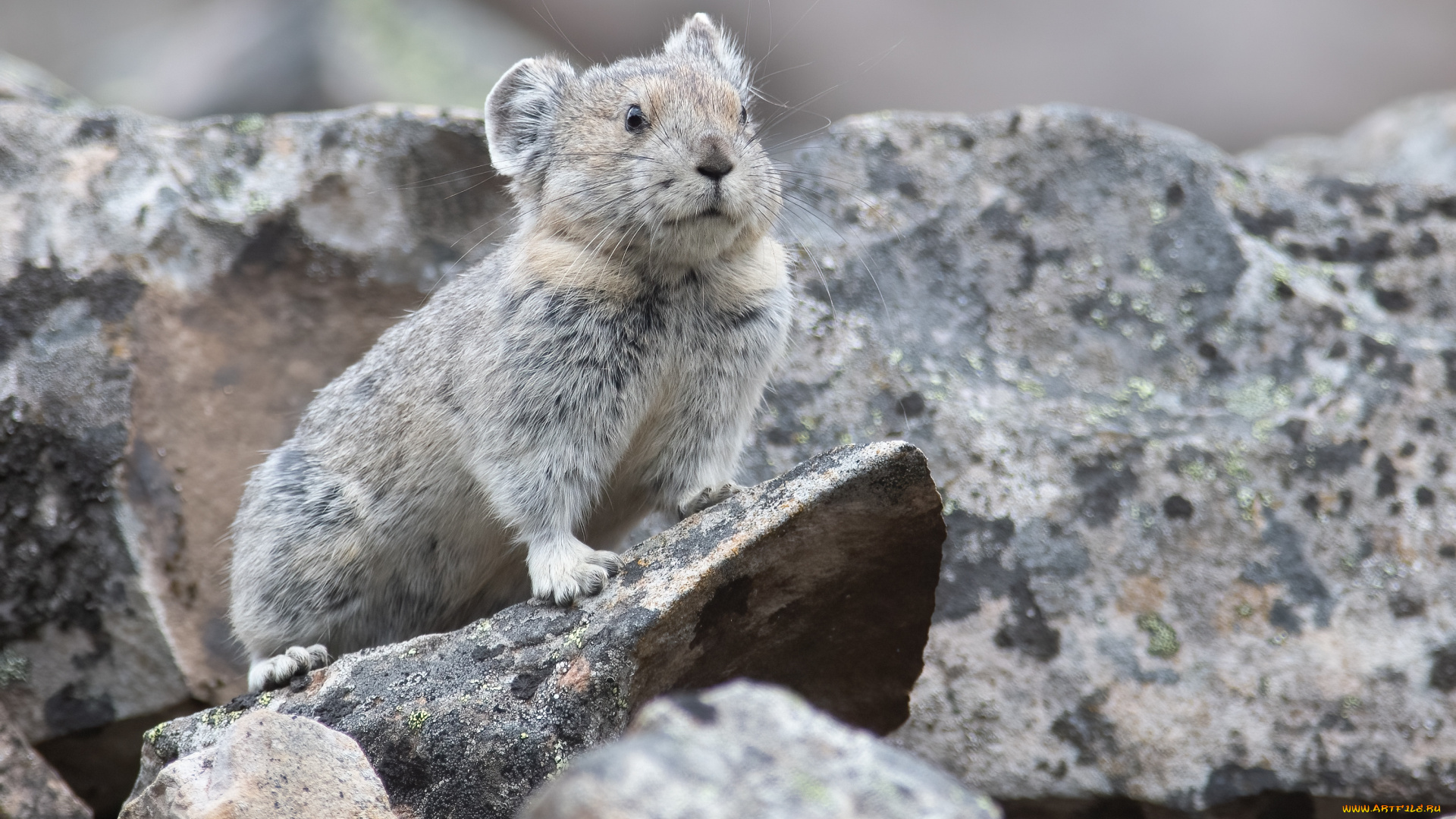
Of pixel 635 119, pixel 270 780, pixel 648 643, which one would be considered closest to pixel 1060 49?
pixel 635 119

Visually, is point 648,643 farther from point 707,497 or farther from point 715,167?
point 715,167

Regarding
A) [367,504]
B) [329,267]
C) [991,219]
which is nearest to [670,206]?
[367,504]

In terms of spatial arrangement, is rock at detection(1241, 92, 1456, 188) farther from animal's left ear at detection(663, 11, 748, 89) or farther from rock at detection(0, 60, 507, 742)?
rock at detection(0, 60, 507, 742)

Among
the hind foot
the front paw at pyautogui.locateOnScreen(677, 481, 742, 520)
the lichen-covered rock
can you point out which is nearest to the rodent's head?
the front paw at pyautogui.locateOnScreen(677, 481, 742, 520)

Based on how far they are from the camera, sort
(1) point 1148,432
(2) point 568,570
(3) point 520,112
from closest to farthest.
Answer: (2) point 568,570, (3) point 520,112, (1) point 1148,432

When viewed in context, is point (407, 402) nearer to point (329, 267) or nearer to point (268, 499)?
point (268, 499)
